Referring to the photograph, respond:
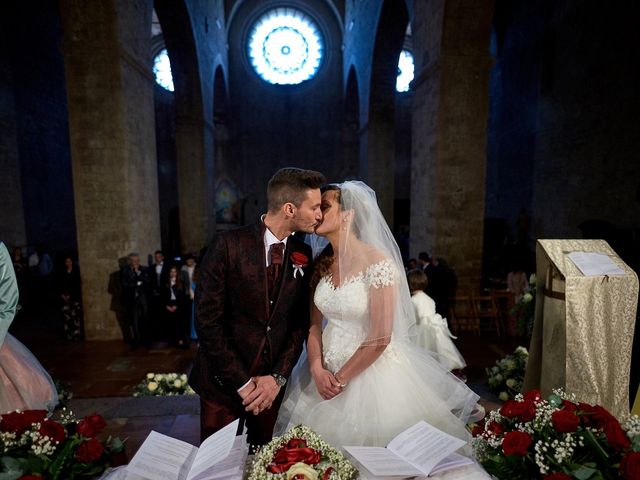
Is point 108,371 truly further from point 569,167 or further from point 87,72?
point 569,167

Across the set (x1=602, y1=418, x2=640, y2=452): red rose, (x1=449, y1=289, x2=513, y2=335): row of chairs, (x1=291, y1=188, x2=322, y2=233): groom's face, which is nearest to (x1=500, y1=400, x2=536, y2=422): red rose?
(x1=602, y1=418, x2=640, y2=452): red rose

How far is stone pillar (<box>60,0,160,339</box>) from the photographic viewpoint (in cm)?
598

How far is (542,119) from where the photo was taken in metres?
11.0

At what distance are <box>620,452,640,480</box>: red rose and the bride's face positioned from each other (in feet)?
4.93

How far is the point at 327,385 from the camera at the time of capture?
2043 millimetres

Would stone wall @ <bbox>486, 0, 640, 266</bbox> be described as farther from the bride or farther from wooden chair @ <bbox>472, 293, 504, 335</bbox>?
the bride

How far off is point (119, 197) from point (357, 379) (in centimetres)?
568

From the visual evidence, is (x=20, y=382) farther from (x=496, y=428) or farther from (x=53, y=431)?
(x=496, y=428)

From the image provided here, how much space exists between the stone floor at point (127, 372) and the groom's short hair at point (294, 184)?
7.27 feet

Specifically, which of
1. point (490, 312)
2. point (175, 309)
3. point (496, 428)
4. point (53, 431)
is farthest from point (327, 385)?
point (490, 312)

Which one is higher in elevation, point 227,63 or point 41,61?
point 227,63

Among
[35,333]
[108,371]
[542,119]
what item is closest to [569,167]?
[542,119]

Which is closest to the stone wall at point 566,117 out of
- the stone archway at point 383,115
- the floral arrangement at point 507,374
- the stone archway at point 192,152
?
the stone archway at point 383,115

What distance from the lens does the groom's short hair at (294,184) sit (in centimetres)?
196
